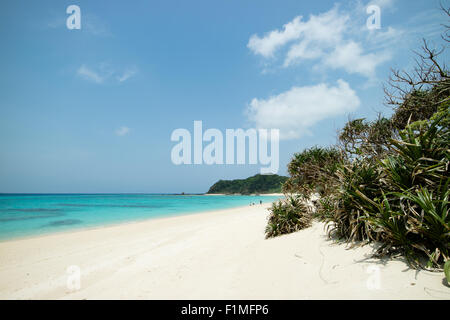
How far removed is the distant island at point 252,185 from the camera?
9769cm

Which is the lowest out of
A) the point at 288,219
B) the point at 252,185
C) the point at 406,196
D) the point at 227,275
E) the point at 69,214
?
the point at 252,185

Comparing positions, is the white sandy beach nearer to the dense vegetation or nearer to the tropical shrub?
the dense vegetation

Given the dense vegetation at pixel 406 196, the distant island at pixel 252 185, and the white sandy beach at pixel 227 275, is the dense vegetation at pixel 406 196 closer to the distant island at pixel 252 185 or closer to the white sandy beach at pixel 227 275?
the white sandy beach at pixel 227 275

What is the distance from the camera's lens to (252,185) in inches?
4281

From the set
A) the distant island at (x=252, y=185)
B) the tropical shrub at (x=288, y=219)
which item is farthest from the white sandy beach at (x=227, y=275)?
the distant island at (x=252, y=185)

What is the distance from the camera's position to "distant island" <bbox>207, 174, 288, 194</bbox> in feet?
320

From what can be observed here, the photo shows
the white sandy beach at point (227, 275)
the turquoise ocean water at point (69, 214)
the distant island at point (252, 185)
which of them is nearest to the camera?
the white sandy beach at point (227, 275)

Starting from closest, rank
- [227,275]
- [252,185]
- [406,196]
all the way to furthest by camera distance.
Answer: [406,196], [227,275], [252,185]

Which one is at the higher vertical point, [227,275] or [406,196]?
[406,196]

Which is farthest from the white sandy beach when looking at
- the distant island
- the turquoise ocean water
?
the distant island

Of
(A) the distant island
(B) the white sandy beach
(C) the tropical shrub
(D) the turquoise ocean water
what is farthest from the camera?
(A) the distant island

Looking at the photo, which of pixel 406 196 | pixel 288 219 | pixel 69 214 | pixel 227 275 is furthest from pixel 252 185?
pixel 406 196

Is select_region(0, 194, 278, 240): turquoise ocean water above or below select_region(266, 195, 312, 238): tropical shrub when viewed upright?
below

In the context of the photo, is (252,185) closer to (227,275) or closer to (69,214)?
(69,214)
